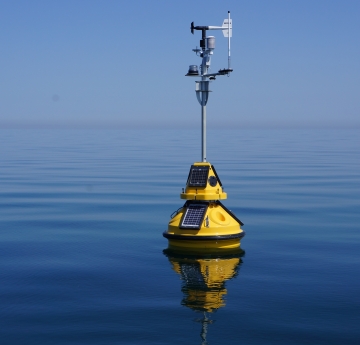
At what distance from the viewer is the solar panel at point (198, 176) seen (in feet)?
58.3

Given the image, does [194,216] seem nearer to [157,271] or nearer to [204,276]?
[157,271]

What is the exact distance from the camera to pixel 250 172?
42.8 meters

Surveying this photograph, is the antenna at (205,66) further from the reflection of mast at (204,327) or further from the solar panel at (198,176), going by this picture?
the reflection of mast at (204,327)

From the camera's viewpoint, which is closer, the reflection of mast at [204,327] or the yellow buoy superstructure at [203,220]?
the reflection of mast at [204,327]

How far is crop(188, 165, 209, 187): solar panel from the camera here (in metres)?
17.8

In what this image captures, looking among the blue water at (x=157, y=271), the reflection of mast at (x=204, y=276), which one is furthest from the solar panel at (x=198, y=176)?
the blue water at (x=157, y=271)

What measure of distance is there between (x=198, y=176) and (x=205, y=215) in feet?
3.57

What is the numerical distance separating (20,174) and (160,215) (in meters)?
19.2

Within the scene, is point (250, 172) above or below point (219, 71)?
below

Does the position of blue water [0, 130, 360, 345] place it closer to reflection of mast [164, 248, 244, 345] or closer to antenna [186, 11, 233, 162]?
reflection of mast [164, 248, 244, 345]

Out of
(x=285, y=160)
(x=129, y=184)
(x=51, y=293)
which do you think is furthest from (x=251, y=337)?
(x=285, y=160)

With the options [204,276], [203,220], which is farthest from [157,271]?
[203,220]

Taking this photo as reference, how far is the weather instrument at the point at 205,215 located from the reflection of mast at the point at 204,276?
1.10ft

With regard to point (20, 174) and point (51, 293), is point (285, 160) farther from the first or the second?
point (51, 293)
